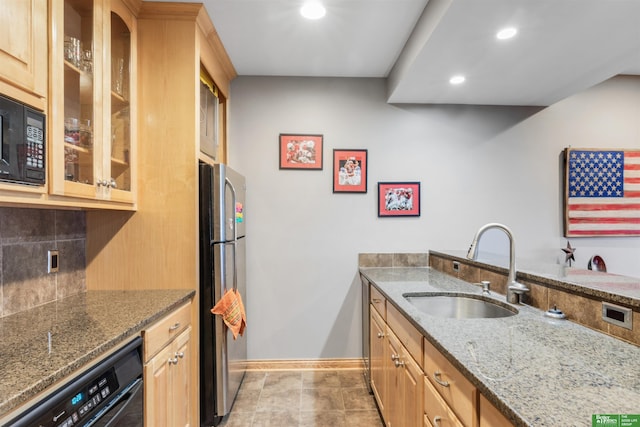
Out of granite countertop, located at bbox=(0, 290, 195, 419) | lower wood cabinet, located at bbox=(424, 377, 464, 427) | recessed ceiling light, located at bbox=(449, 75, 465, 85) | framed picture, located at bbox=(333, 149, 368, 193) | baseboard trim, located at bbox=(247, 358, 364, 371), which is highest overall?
recessed ceiling light, located at bbox=(449, 75, 465, 85)

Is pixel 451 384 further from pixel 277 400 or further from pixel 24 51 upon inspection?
pixel 24 51

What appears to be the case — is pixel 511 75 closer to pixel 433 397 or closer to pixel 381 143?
pixel 381 143

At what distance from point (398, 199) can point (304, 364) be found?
1.73m

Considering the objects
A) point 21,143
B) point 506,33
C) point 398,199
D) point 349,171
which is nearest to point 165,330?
point 21,143

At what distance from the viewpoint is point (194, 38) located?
193 cm

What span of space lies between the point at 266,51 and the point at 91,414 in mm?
2400

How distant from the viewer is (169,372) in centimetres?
155

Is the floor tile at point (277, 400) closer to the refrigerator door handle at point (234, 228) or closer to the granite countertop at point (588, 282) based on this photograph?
the refrigerator door handle at point (234, 228)

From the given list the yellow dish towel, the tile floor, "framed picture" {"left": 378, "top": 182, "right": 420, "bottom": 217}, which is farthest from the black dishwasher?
"framed picture" {"left": 378, "top": 182, "right": 420, "bottom": 217}

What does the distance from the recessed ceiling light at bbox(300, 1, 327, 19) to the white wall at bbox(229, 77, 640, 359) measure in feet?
2.85

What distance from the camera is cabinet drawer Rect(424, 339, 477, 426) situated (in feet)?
2.98

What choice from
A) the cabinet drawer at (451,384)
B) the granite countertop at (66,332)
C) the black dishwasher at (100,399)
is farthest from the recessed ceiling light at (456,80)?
the black dishwasher at (100,399)

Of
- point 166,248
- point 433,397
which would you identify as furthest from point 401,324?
point 166,248

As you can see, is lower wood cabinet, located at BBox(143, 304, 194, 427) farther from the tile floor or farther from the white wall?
the white wall
